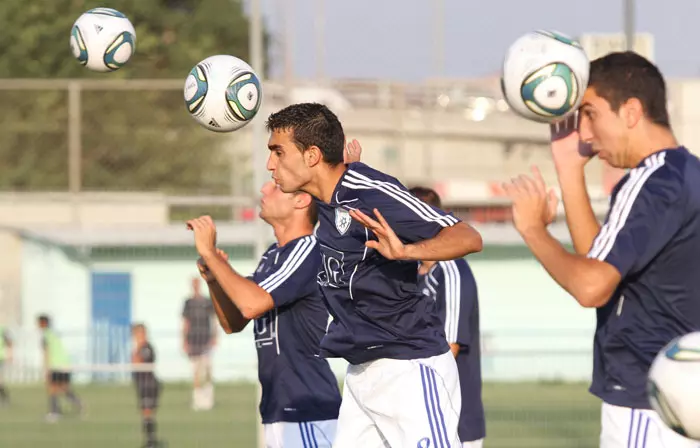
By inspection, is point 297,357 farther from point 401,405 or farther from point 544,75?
point 544,75

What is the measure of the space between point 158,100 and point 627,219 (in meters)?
20.5

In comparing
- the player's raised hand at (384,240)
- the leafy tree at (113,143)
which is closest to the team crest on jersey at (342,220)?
the player's raised hand at (384,240)

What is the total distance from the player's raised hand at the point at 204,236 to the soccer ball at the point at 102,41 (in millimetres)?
1927

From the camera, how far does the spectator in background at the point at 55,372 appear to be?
16.4 meters

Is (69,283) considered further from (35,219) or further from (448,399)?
(448,399)

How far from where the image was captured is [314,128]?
20.5ft

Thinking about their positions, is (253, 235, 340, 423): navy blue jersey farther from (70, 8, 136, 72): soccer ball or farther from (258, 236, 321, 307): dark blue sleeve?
(70, 8, 136, 72): soccer ball

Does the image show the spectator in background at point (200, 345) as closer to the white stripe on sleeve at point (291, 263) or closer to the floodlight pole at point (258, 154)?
the floodlight pole at point (258, 154)

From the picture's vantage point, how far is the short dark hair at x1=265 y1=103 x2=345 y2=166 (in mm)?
6207

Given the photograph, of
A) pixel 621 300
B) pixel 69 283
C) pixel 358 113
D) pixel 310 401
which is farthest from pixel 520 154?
pixel 621 300

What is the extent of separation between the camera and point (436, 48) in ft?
99.9

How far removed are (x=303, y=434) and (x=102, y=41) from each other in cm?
282

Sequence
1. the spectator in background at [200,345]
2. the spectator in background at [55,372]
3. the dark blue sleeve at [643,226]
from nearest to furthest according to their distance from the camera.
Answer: the dark blue sleeve at [643,226] < the spectator in background at [200,345] < the spectator in background at [55,372]

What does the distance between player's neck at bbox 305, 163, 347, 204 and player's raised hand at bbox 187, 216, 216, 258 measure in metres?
0.71
